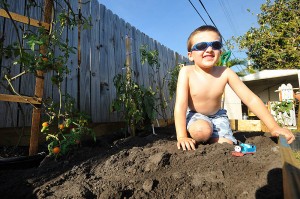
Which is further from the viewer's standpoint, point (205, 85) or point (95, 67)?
point (95, 67)

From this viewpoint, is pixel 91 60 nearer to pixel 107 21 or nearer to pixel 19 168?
pixel 107 21

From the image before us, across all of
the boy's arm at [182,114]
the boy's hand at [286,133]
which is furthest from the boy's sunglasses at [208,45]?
the boy's hand at [286,133]

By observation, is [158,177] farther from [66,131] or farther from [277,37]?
[277,37]

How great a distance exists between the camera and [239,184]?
4.02ft

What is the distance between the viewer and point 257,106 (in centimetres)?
228

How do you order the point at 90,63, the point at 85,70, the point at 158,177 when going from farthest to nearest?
1. the point at 90,63
2. the point at 85,70
3. the point at 158,177

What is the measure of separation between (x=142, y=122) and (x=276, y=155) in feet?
7.35

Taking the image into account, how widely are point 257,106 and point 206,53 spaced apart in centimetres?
69

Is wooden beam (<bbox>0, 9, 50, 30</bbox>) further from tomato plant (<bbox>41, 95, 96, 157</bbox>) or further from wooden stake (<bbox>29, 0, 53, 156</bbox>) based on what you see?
tomato plant (<bbox>41, 95, 96, 157</bbox>)

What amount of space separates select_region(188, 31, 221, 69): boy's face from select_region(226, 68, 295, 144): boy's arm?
0.88 feet

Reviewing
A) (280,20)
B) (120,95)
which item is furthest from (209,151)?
(280,20)

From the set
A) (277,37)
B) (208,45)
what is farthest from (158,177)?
(277,37)

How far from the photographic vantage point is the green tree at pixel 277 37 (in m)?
11.0

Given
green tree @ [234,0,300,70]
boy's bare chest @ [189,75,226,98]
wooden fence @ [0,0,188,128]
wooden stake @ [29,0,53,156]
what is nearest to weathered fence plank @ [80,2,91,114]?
wooden fence @ [0,0,188,128]
